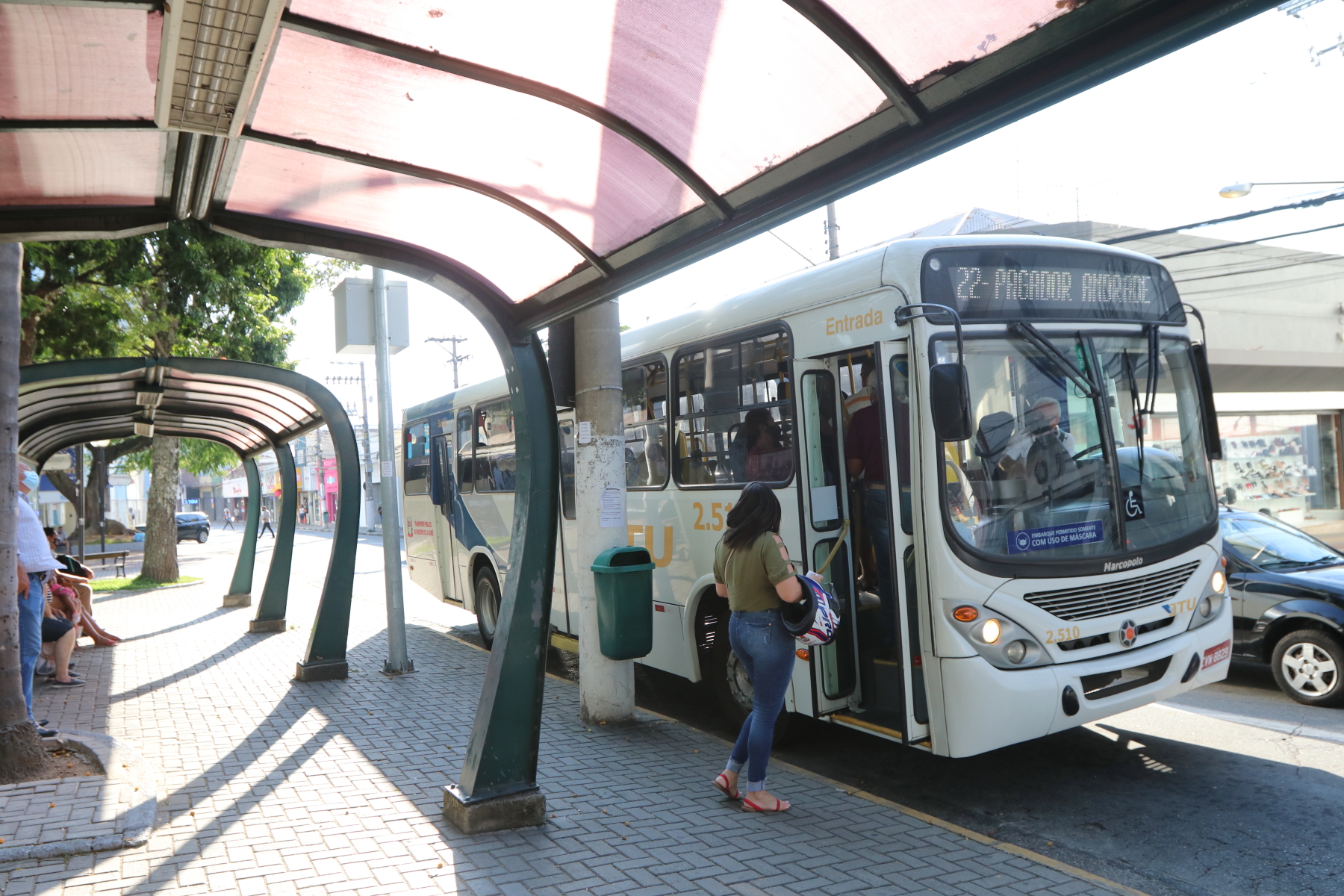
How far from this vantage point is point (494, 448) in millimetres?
11219

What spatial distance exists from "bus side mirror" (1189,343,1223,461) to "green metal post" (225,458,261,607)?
535 inches

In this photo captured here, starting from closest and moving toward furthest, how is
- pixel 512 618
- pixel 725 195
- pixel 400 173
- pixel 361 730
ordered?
pixel 725 195 → pixel 400 173 → pixel 512 618 → pixel 361 730

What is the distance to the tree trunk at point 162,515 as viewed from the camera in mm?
20422

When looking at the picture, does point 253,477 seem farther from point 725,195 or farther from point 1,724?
point 725,195

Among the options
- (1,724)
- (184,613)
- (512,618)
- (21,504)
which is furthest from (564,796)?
(184,613)

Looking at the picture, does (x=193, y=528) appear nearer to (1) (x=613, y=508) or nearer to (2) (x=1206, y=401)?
(1) (x=613, y=508)

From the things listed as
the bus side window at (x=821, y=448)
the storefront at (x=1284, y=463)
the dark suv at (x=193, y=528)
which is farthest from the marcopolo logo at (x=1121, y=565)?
the dark suv at (x=193, y=528)

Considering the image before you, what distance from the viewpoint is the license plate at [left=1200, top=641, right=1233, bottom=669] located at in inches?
240

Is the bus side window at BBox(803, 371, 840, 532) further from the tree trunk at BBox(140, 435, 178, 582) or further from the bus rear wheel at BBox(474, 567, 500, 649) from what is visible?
the tree trunk at BBox(140, 435, 178, 582)

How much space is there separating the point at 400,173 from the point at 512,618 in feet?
7.98

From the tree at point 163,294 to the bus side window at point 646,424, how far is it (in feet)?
17.5

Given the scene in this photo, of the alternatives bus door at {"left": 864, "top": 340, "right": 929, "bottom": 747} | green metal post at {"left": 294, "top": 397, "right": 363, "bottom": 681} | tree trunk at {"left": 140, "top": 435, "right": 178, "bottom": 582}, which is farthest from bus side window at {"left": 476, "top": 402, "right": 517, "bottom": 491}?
tree trunk at {"left": 140, "top": 435, "right": 178, "bottom": 582}

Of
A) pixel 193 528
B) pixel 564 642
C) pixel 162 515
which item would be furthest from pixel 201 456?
pixel 564 642

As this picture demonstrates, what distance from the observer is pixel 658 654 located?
816 centimetres
